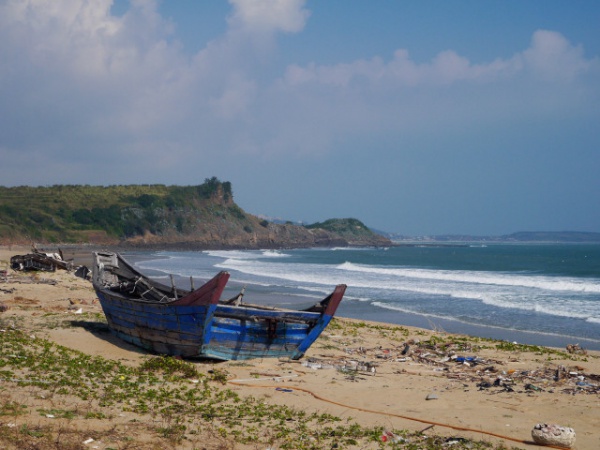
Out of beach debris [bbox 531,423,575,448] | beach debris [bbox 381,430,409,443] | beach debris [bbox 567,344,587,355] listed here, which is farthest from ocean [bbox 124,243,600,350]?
beach debris [bbox 531,423,575,448]

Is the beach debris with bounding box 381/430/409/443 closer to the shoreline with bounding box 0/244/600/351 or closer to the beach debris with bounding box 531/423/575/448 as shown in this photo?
the beach debris with bounding box 531/423/575/448

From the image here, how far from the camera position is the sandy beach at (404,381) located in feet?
25.8

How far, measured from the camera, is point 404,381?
440 inches

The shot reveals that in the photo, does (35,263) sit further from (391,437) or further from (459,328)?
(391,437)

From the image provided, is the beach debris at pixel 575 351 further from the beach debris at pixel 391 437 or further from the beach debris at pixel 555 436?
the beach debris at pixel 391 437

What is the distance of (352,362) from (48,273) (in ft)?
70.3

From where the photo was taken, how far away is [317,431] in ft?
24.6

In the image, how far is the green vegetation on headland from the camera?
83.6m

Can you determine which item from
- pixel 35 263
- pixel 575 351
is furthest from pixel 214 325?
pixel 35 263

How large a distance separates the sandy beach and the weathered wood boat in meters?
0.29

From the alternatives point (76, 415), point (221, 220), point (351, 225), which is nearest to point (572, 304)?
point (76, 415)

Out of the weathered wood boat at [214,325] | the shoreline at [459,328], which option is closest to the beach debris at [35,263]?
the shoreline at [459,328]

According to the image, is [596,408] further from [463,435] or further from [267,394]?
[267,394]

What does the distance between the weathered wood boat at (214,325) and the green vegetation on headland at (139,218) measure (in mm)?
66545
